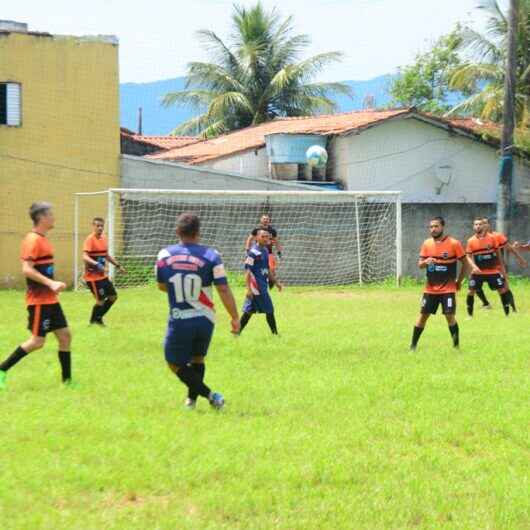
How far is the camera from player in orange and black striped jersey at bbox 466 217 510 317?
19.9m

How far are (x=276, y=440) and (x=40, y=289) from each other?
3.45m

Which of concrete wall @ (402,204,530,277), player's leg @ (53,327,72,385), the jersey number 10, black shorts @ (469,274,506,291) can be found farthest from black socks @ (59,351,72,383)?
concrete wall @ (402,204,530,277)

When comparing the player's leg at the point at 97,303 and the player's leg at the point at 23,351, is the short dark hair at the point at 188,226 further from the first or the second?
the player's leg at the point at 97,303

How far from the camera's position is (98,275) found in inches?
690

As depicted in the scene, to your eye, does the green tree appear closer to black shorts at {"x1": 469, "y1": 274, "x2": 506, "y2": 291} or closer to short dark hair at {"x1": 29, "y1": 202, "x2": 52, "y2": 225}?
black shorts at {"x1": 469, "y1": 274, "x2": 506, "y2": 291}

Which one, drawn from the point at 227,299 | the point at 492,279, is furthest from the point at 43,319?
the point at 492,279

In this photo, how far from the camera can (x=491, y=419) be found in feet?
30.6

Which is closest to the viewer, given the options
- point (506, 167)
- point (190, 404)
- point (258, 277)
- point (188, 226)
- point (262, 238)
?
point (188, 226)

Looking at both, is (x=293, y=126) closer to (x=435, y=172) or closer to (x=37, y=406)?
(x=435, y=172)

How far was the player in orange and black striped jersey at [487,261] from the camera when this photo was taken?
19.9 meters

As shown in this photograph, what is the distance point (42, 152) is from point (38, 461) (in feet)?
72.4

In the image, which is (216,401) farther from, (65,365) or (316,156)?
(316,156)

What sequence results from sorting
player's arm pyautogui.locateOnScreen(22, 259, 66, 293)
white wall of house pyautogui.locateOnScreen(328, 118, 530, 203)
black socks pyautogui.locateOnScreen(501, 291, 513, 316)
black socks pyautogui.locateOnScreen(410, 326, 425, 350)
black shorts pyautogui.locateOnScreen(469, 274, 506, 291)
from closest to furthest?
player's arm pyautogui.locateOnScreen(22, 259, 66, 293), black socks pyautogui.locateOnScreen(410, 326, 425, 350), black shorts pyautogui.locateOnScreen(469, 274, 506, 291), black socks pyautogui.locateOnScreen(501, 291, 513, 316), white wall of house pyautogui.locateOnScreen(328, 118, 530, 203)

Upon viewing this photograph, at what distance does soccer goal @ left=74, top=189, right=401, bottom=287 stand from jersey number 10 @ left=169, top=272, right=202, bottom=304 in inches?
764
